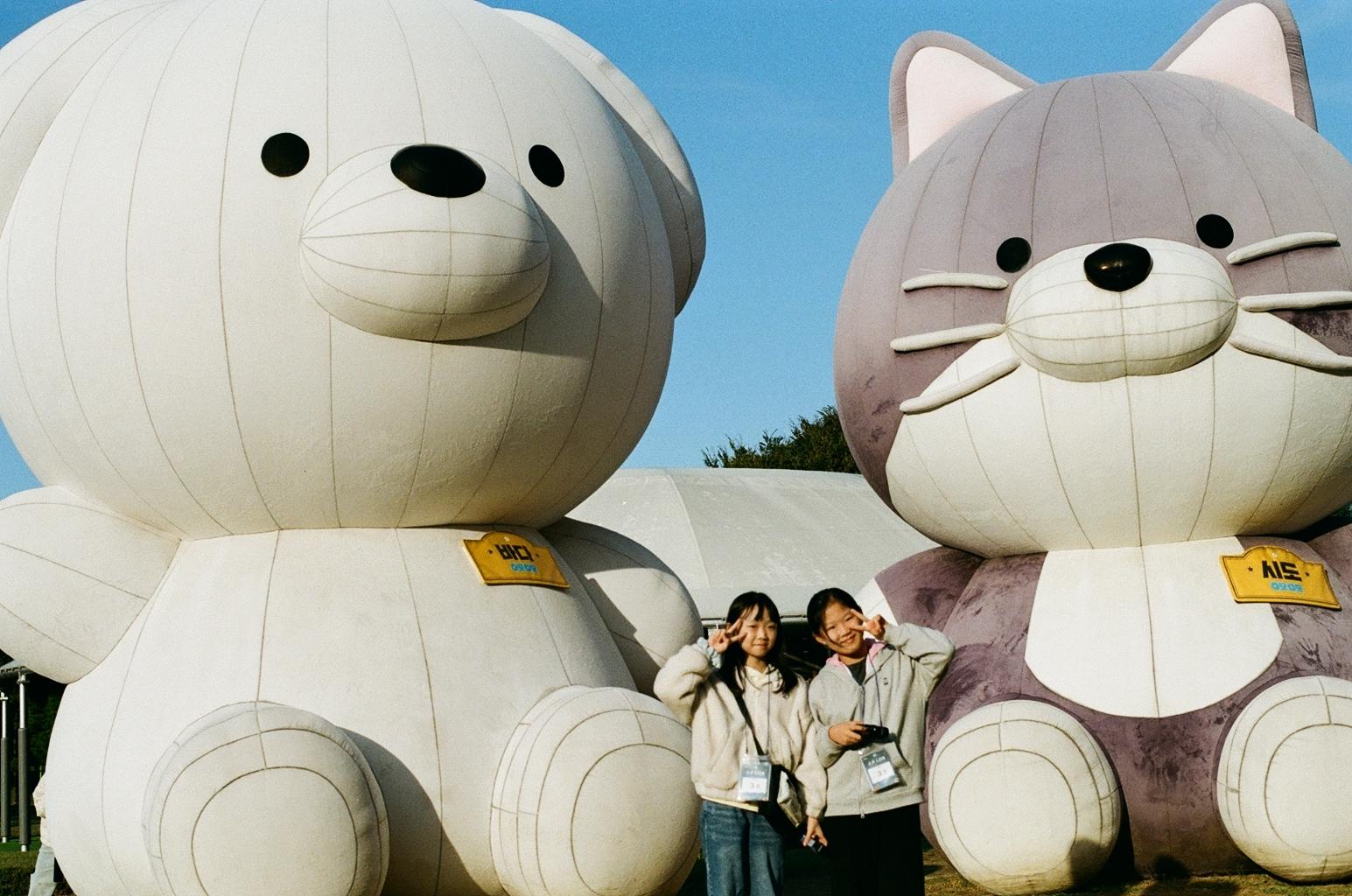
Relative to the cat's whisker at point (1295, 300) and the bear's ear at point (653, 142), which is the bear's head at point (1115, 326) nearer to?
the cat's whisker at point (1295, 300)

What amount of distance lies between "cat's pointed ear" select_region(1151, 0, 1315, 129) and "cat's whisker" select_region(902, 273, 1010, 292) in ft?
5.96

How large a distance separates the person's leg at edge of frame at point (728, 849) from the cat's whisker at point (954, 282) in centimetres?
327

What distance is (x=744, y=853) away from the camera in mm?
4453

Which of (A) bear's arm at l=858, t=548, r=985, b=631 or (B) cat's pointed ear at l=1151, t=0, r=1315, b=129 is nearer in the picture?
(A) bear's arm at l=858, t=548, r=985, b=631

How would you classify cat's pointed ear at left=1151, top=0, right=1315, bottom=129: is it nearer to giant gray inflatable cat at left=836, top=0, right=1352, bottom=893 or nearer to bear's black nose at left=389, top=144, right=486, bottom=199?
giant gray inflatable cat at left=836, top=0, right=1352, bottom=893

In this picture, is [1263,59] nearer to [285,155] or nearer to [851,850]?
[285,155]

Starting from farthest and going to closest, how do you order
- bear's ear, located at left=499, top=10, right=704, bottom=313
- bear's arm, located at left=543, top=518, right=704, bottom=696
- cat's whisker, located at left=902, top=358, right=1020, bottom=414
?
bear's ear, located at left=499, top=10, right=704, bottom=313
cat's whisker, located at left=902, top=358, right=1020, bottom=414
bear's arm, located at left=543, top=518, right=704, bottom=696

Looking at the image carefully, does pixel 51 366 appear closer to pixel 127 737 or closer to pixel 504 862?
pixel 127 737

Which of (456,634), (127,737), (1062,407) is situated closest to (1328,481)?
(1062,407)

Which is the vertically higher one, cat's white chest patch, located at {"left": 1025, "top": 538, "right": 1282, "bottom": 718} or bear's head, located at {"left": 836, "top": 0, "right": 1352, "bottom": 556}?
bear's head, located at {"left": 836, "top": 0, "right": 1352, "bottom": 556}

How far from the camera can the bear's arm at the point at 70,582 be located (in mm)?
6070

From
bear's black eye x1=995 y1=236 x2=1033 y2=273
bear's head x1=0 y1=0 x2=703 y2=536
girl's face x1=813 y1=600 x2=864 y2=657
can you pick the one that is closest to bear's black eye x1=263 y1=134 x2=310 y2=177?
bear's head x1=0 y1=0 x2=703 y2=536

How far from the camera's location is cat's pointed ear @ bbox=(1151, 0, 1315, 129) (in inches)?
309

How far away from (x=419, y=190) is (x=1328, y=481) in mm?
4129
